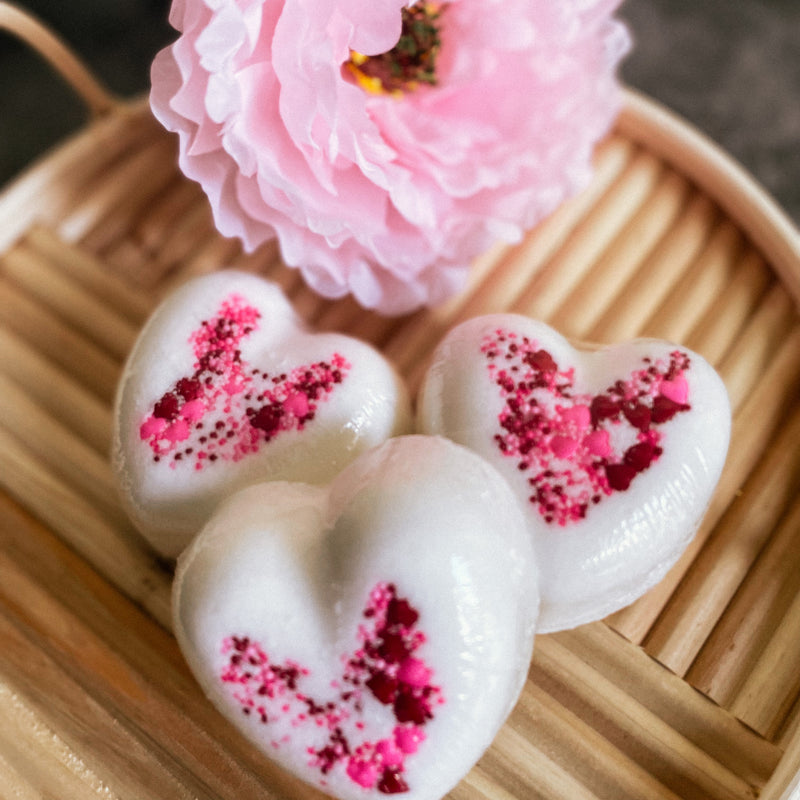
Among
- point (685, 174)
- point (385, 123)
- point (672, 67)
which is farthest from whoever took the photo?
point (672, 67)

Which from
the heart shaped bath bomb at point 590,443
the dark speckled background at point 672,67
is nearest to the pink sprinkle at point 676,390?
the heart shaped bath bomb at point 590,443

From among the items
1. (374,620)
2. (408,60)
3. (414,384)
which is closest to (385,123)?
(408,60)

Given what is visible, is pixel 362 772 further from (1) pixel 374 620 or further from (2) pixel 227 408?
(2) pixel 227 408

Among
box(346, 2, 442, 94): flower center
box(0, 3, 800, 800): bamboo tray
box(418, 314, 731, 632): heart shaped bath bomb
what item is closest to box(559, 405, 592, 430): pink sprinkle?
box(418, 314, 731, 632): heart shaped bath bomb

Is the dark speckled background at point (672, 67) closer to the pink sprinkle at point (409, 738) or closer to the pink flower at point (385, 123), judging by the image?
the pink flower at point (385, 123)

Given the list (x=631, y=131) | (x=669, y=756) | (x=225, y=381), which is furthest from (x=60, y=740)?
(x=631, y=131)

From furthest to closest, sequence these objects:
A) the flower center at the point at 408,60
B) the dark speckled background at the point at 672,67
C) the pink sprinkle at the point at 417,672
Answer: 1. the dark speckled background at the point at 672,67
2. the flower center at the point at 408,60
3. the pink sprinkle at the point at 417,672

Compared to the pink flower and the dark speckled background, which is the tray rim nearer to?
the pink flower
